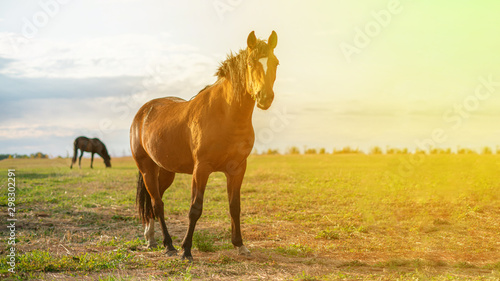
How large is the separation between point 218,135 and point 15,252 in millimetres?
4163

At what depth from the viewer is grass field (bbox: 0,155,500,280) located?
18.6 ft

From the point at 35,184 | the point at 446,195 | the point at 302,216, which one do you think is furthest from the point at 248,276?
the point at 35,184

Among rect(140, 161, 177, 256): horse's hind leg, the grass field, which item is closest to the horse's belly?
rect(140, 161, 177, 256): horse's hind leg

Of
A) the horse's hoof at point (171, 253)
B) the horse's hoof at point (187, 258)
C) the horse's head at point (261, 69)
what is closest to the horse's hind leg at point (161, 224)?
the horse's hoof at point (171, 253)

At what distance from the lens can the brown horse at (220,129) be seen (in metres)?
5.34

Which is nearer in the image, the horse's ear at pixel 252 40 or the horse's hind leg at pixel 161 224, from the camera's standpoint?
the horse's ear at pixel 252 40

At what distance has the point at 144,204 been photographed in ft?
25.5

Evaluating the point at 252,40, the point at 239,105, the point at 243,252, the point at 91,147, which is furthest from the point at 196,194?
the point at 91,147

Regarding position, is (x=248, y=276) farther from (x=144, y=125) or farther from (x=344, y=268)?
(x=144, y=125)

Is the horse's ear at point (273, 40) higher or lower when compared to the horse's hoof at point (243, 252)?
higher

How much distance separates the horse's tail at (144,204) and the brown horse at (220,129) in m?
0.43

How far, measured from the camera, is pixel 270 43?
5457 mm

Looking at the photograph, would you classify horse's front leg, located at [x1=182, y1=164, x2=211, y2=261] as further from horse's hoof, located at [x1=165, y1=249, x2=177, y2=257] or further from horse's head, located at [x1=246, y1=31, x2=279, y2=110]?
horse's head, located at [x1=246, y1=31, x2=279, y2=110]

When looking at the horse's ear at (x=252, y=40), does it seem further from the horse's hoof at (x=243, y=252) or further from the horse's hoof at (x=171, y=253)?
the horse's hoof at (x=171, y=253)
